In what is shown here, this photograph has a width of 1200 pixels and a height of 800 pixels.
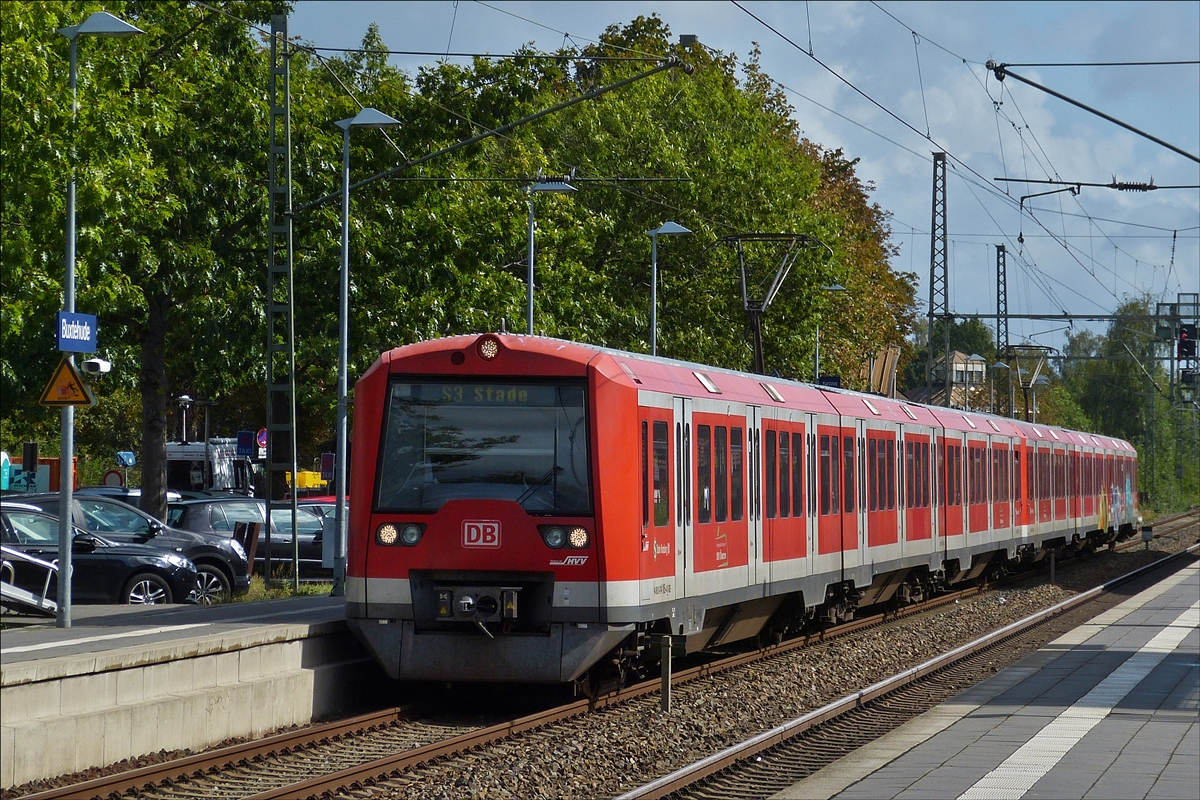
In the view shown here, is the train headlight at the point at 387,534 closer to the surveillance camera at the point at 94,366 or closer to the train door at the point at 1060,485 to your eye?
the surveillance camera at the point at 94,366

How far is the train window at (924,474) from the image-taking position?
83.9 ft

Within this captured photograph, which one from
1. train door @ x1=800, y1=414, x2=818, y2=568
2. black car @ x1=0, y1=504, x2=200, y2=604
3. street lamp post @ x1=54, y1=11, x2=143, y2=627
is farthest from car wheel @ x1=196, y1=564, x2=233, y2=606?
train door @ x1=800, y1=414, x2=818, y2=568

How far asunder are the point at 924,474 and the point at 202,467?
39.1 m

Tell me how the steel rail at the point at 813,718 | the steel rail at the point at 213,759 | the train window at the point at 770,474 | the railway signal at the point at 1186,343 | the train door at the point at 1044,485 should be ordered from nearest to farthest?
the steel rail at the point at 213,759, the steel rail at the point at 813,718, the train window at the point at 770,474, the train door at the point at 1044,485, the railway signal at the point at 1186,343

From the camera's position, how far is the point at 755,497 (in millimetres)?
17047

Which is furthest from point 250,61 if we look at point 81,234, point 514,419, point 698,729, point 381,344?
point 698,729

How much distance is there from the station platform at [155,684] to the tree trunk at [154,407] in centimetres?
1385

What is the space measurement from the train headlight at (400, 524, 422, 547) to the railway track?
4.39 feet

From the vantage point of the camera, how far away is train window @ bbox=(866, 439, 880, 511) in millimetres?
22125

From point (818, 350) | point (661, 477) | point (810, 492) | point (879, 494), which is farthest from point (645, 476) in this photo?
point (818, 350)

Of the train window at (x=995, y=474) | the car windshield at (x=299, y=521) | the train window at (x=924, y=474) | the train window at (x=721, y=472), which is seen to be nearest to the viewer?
the train window at (x=721, y=472)

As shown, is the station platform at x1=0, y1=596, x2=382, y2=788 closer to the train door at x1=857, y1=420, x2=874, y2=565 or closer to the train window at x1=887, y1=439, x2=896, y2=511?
the train door at x1=857, y1=420, x2=874, y2=565

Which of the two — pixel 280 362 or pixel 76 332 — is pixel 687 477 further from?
pixel 280 362

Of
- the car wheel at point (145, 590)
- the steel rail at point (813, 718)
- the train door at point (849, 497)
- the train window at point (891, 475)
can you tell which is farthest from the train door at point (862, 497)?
the car wheel at point (145, 590)
